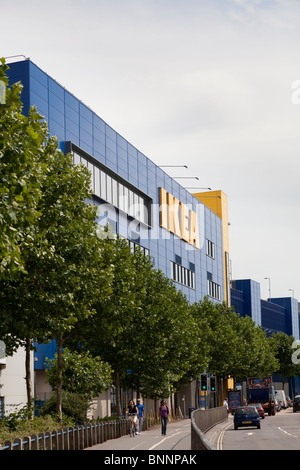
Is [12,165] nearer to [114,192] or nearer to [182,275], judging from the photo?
[114,192]

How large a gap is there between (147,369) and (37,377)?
7.22 meters

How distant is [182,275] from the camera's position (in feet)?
279

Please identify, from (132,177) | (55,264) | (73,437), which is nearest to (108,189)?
(132,177)

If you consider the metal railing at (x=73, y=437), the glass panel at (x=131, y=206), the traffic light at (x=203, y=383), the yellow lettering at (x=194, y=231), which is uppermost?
the yellow lettering at (x=194, y=231)

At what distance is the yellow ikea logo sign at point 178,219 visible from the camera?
7850cm

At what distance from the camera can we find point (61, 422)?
92.4ft

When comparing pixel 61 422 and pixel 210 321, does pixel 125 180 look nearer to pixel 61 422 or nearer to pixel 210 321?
pixel 210 321

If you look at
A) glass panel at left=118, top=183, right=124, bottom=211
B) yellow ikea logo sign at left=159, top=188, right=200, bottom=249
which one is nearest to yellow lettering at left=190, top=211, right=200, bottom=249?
yellow ikea logo sign at left=159, top=188, right=200, bottom=249

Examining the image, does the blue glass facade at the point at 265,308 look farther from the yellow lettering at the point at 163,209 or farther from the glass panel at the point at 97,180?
the glass panel at the point at 97,180

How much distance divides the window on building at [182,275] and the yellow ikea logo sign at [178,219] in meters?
3.43

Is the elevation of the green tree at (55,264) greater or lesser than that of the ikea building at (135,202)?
lesser

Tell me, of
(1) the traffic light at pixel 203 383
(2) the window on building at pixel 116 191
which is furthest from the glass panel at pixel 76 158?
(1) the traffic light at pixel 203 383

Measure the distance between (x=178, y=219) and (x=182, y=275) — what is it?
6219mm
